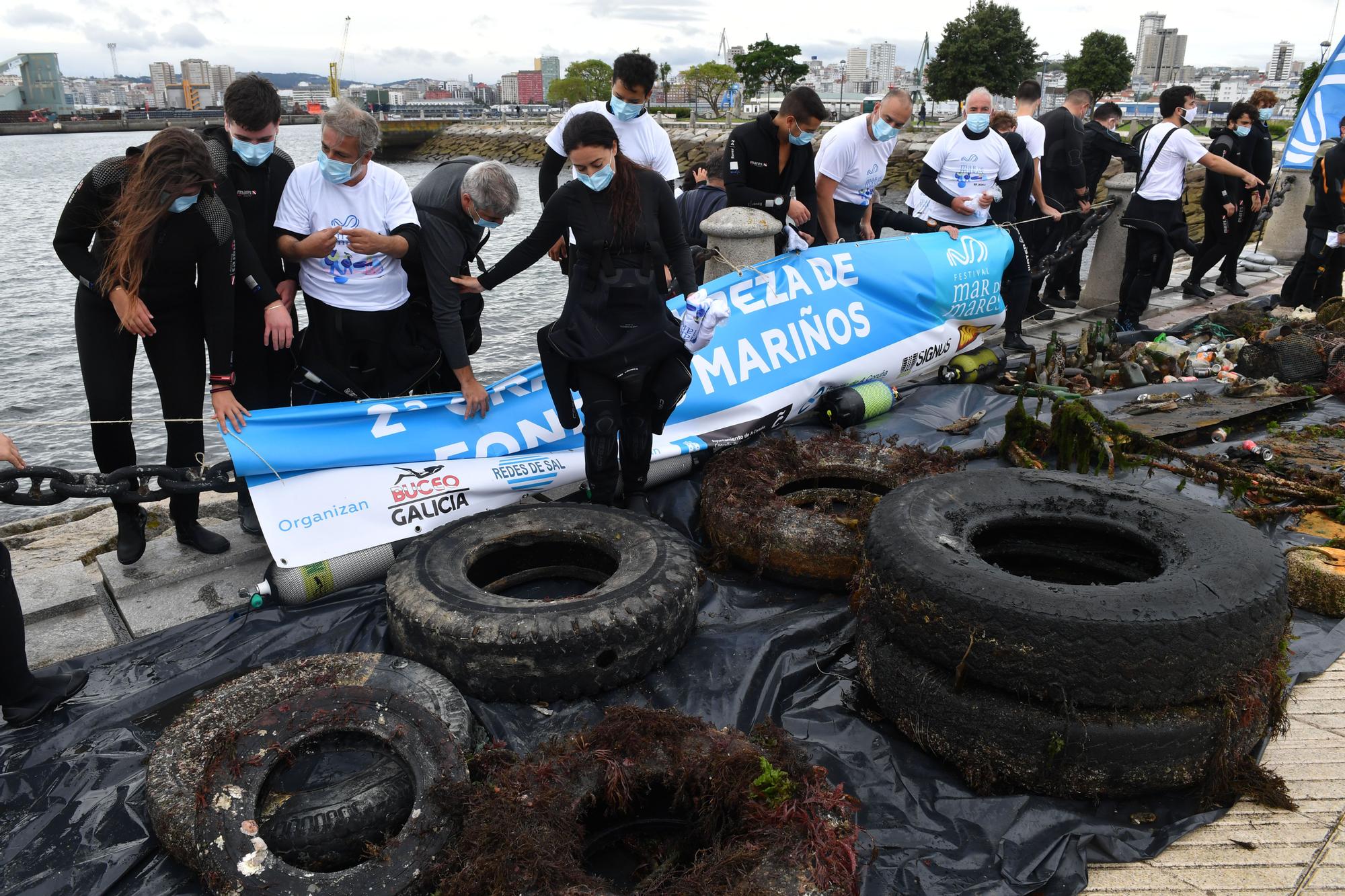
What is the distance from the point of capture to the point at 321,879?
2.59 metres

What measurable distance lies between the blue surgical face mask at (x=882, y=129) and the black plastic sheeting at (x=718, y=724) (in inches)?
156

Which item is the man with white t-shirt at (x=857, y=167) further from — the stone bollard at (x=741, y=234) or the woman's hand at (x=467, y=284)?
the woman's hand at (x=467, y=284)

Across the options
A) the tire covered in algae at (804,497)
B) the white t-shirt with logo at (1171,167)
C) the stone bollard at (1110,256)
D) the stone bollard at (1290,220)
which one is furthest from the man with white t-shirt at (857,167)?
the stone bollard at (1290,220)

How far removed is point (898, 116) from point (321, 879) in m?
6.40

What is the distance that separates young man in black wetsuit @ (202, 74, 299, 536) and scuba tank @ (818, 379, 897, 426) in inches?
134

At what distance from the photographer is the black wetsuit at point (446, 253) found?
468 cm

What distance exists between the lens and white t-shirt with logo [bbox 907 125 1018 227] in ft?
26.3

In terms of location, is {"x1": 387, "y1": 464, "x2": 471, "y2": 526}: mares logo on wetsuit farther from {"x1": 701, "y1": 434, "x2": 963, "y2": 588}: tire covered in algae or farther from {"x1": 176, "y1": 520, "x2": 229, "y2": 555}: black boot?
{"x1": 701, "y1": 434, "x2": 963, "y2": 588}: tire covered in algae

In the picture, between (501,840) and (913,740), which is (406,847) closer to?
(501,840)

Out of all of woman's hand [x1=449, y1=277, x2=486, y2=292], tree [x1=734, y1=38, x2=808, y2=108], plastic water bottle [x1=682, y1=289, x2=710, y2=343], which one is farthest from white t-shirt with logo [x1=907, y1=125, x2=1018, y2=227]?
tree [x1=734, y1=38, x2=808, y2=108]

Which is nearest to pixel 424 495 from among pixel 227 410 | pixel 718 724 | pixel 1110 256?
pixel 227 410

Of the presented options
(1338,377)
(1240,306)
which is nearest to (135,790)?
(1338,377)

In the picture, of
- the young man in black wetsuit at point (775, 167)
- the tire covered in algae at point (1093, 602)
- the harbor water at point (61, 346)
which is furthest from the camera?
the harbor water at point (61, 346)

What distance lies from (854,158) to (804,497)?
11.3 feet
